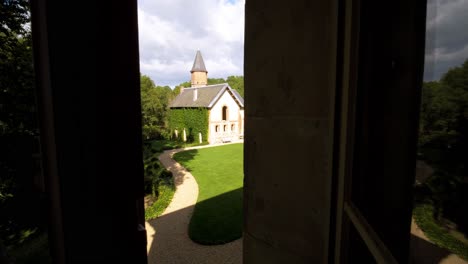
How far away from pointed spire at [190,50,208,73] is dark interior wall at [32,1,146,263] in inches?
1971

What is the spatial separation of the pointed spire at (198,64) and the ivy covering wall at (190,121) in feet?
59.4

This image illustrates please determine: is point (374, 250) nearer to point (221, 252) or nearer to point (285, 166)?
point (285, 166)

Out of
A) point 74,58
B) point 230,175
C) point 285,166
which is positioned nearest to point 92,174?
point 74,58

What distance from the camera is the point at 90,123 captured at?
0.65 m

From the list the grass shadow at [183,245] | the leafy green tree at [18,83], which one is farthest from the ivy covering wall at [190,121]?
the leafy green tree at [18,83]

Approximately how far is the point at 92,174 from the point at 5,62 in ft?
2.46

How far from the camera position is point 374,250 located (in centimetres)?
117

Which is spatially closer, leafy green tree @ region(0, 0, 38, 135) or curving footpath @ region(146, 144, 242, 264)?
leafy green tree @ region(0, 0, 38, 135)

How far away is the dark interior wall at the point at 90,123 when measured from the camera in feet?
2.00

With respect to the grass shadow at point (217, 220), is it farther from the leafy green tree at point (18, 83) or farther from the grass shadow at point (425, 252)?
the leafy green tree at point (18, 83)

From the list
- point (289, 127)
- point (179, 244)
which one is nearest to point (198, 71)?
point (179, 244)

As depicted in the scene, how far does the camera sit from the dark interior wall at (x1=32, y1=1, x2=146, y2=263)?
24.0 inches

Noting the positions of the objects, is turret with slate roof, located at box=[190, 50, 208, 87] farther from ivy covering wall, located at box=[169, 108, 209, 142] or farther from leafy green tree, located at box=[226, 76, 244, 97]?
leafy green tree, located at box=[226, 76, 244, 97]

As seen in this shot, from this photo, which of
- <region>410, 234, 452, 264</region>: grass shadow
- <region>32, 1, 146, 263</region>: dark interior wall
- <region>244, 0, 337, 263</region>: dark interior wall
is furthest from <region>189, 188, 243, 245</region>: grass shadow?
<region>32, 1, 146, 263</region>: dark interior wall
